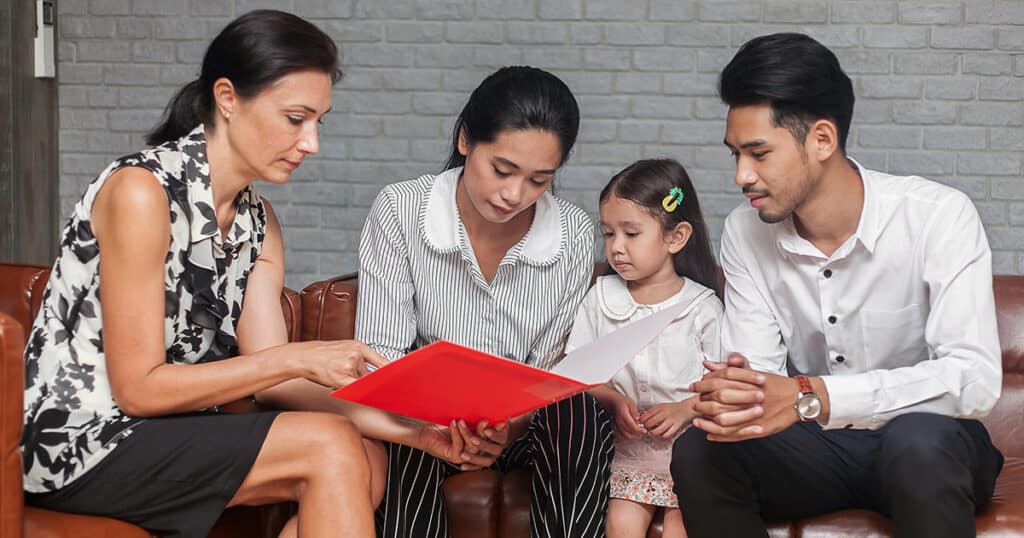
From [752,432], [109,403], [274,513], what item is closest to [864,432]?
[752,432]

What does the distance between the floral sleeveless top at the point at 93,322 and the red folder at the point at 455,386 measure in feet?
1.20

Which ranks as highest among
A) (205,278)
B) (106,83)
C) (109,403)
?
(106,83)

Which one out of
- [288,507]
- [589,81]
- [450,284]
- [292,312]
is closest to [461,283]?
[450,284]

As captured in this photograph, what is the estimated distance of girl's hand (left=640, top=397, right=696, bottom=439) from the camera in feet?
7.58

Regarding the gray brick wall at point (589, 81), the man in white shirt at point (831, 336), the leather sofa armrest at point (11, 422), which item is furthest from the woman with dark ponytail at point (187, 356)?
the gray brick wall at point (589, 81)

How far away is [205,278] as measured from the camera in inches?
77.7

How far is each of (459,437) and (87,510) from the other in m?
0.64

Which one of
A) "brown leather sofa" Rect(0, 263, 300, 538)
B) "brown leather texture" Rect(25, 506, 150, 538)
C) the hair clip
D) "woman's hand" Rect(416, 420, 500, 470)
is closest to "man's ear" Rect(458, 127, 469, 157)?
the hair clip

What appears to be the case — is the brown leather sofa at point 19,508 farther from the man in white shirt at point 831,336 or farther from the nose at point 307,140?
the man in white shirt at point 831,336

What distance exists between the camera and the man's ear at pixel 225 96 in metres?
1.97

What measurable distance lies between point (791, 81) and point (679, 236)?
0.51 m

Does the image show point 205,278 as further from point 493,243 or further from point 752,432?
point 752,432

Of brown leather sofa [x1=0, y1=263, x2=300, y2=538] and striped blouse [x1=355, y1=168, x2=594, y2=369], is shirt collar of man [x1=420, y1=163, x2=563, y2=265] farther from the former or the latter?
brown leather sofa [x1=0, y1=263, x2=300, y2=538]

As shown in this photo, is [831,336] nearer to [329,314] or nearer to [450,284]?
[450,284]
